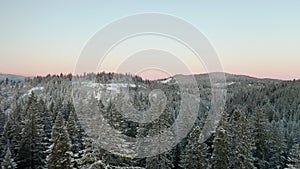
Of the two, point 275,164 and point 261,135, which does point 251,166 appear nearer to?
point 261,135

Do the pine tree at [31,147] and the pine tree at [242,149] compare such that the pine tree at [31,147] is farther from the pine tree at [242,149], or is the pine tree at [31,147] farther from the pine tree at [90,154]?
the pine tree at [90,154]

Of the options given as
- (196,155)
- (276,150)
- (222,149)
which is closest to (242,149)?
(222,149)

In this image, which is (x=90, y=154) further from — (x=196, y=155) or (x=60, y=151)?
(x=196, y=155)

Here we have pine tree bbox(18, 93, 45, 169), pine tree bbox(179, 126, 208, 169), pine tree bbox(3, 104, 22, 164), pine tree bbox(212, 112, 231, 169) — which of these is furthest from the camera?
pine tree bbox(3, 104, 22, 164)

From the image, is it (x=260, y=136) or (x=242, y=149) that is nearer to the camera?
(x=242, y=149)

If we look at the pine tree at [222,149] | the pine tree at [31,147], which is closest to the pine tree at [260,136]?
the pine tree at [222,149]

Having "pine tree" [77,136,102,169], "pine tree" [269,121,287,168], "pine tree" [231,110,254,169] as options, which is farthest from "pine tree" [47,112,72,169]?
"pine tree" [269,121,287,168]

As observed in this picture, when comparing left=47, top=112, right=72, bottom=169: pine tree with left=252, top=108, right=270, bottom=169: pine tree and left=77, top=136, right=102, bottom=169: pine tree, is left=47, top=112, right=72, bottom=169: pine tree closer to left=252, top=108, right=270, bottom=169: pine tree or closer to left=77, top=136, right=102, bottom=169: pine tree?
left=77, top=136, right=102, bottom=169: pine tree

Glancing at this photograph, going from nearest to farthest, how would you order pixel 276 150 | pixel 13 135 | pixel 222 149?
pixel 222 149
pixel 276 150
pixel 13 135

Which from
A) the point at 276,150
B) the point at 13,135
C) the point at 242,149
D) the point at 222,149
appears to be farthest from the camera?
the point at 13,135

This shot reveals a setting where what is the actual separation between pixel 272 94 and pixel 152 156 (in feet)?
382

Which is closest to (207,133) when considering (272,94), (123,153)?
(123,153)

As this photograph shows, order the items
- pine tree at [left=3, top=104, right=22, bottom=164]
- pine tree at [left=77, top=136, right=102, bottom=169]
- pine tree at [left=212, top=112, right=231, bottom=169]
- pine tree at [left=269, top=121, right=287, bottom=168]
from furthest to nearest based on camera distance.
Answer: pine tree at [left=269, top=121, right=287, bottom=168]
pine tree at [left=3, top=104, right=22, bottom=164]
pine tree at [left=212, top=112, right=231, bottom=169]
pine tree at [left=77, top=136, right=102, bottom=169]

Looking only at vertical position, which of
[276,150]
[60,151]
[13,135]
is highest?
[60,151]
